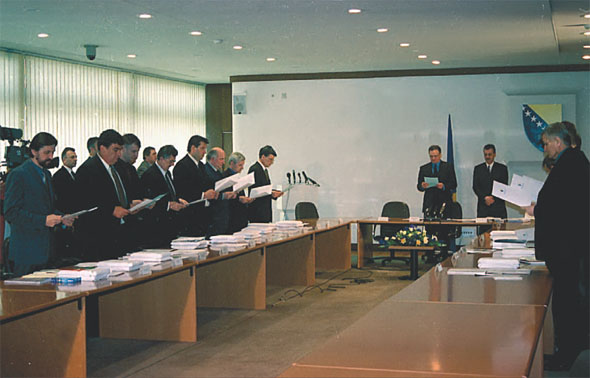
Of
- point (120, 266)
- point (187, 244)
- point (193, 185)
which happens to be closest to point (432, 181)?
point (193, 185)

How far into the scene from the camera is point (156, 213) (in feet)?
23.7

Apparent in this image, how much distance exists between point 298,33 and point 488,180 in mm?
3574

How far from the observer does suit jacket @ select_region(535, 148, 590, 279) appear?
14.4ft

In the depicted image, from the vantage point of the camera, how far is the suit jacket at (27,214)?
18.7ft

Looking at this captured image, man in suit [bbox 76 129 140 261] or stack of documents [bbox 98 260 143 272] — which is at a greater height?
man in suit [bbox 76 129 140 261]

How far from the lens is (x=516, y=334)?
2.85 m

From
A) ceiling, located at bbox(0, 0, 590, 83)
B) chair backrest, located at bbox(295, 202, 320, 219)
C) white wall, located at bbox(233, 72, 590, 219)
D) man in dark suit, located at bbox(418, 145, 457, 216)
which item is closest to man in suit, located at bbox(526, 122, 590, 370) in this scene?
ceiling, located at bbox(0, 0, 590, 83)

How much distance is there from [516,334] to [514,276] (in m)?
1.65

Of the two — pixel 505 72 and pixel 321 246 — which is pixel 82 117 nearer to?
pixel 321 246

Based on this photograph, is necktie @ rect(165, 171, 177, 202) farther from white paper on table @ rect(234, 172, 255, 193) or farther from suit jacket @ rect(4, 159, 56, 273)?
suit jacket @ rect(4, 159, 56, 273)

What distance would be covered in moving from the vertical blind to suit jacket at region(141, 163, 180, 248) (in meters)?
3.27

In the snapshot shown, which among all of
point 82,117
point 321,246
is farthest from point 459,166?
point 82,117

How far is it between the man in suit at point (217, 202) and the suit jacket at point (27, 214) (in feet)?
8.85

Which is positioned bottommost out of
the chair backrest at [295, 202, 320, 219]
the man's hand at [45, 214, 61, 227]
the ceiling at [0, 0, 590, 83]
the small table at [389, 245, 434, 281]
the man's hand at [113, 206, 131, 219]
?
the small table at [389, 245, 434, 281]
